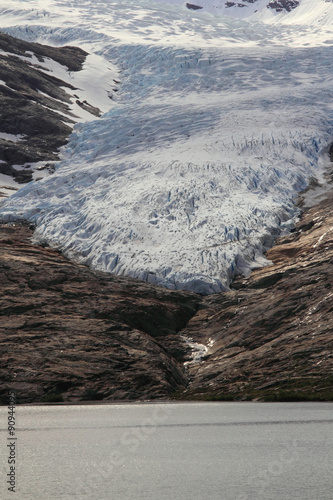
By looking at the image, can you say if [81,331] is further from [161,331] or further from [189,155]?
[189,155]

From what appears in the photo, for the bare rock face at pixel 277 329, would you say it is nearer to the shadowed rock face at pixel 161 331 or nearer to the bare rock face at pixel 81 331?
the shadowed rock face at pixel 161 331

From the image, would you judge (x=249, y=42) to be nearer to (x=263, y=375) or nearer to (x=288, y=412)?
(x=263, y=375)

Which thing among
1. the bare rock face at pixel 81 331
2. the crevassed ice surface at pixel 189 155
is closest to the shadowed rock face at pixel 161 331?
the bare rock face at pixel 81 331

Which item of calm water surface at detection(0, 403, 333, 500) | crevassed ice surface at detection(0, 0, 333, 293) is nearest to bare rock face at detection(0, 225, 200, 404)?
crevassed ice surface at detection(0, 0, 333, 293)

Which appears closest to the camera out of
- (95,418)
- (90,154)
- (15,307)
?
(95,418)

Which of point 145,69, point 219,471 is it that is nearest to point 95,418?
point 219,471

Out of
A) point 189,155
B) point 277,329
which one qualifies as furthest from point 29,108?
point 277,329

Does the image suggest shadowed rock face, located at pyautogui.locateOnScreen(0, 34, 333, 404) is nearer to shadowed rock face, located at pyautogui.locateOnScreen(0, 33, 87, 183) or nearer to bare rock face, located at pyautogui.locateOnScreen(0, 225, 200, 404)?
bare rock face, located at pyautogui.locateOnScreen(0, 225, 200, 404)
